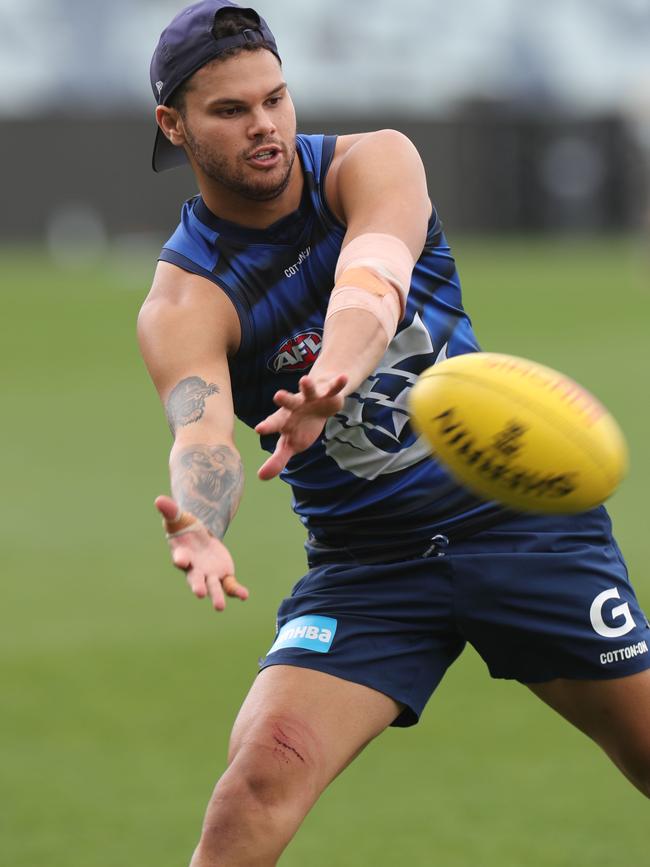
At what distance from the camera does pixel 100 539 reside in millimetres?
11352

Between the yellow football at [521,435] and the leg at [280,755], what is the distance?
29.3 inches

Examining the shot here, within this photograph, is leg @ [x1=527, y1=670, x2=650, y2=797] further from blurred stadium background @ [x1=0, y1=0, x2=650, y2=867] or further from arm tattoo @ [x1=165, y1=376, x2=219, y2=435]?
arm tattoo @ [x1=165, y1=376, x2=219, y2=435]

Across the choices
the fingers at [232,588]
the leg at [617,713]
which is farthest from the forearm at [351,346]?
the leg at [617,713]

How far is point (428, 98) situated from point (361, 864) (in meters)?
37.7

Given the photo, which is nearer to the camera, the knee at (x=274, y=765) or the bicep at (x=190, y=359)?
the knee at (x=274, y=765)

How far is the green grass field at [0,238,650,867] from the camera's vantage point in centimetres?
605

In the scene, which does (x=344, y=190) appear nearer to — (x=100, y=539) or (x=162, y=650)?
(x=162, y=650)

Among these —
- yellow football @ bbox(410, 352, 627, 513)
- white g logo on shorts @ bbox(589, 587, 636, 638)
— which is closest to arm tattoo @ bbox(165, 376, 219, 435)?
yellow football @ bbox(410, 352, 627, 513)

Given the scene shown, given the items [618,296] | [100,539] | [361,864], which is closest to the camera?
[361,864]

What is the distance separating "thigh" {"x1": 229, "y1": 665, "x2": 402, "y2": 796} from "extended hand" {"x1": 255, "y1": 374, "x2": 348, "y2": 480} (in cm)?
76

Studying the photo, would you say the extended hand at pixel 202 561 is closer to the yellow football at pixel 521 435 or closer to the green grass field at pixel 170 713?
the yellow football at pixel 521 435

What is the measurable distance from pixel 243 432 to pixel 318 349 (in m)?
9.98

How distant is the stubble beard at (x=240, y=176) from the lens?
15.4 ft

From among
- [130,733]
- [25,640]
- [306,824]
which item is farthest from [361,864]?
[25,640]
